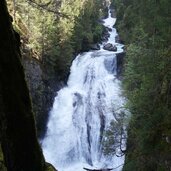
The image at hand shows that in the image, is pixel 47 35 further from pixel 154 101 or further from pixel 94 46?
pixel 154 101

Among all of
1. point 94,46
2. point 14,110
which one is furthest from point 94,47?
point 14,110

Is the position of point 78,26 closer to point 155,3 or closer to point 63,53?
point 63,53

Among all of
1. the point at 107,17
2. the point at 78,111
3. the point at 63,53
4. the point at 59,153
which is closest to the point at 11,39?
the point at 59,153

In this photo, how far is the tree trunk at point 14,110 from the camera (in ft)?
11.2

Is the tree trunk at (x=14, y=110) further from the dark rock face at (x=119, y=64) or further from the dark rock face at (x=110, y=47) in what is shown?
the dark rock face at (x=110, y=47)

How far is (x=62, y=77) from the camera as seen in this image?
32438mm

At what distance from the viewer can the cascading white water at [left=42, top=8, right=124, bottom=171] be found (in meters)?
25.0

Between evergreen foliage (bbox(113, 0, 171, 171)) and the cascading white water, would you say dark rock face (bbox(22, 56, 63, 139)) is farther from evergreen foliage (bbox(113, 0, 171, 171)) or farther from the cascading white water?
evergreen foliage (bbox(113, 0, 171, 171))

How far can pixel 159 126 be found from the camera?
51.9 feet

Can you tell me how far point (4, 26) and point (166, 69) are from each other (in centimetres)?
1256

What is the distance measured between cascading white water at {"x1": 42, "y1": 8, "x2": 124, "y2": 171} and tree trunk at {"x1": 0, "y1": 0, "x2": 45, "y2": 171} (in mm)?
19699

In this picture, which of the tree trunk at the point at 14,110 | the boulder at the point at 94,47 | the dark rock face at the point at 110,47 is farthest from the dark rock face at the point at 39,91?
the tree trunk at the point at 14,110

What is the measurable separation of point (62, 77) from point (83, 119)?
621 centimetres

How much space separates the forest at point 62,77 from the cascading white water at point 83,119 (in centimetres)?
45
